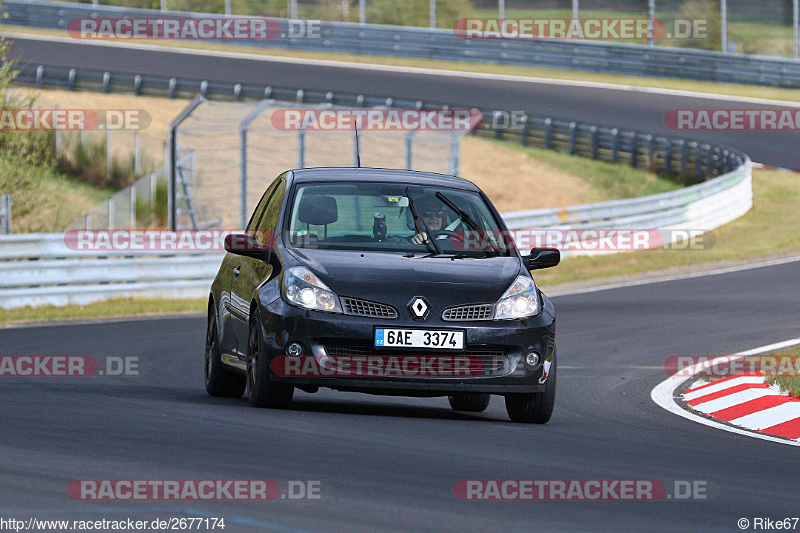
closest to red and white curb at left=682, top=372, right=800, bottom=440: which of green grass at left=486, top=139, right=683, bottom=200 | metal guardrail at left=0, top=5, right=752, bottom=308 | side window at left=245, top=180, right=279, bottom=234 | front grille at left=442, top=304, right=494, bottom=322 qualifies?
front grille at left=442, top=304, right=494, bottom=322

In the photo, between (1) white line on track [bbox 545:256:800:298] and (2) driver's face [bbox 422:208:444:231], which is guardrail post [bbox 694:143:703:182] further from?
(2) driver's face [bbox 422:208:444:231]

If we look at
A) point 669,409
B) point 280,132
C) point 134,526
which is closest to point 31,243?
point 280,132

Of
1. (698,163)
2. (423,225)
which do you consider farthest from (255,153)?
(423,225)

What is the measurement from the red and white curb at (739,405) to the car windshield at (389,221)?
1.97 meters

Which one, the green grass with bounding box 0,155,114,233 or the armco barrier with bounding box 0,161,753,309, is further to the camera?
the green grass with bounding box 0,155,114,233

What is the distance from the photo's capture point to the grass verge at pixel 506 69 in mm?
45250

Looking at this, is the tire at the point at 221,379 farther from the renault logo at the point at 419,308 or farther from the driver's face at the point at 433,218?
the renault logo at the point at 419,308

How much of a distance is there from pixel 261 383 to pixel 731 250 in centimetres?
1865

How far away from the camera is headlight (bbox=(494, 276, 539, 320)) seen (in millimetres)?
9039

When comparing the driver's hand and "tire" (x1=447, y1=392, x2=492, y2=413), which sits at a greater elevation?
the driver's hand

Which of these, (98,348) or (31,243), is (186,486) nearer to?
(98,348)

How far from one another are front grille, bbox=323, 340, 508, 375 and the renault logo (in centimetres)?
21

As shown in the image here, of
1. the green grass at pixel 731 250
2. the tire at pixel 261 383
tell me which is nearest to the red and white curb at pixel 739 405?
the tire at pixel 261 383

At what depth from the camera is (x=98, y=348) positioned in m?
14.2
